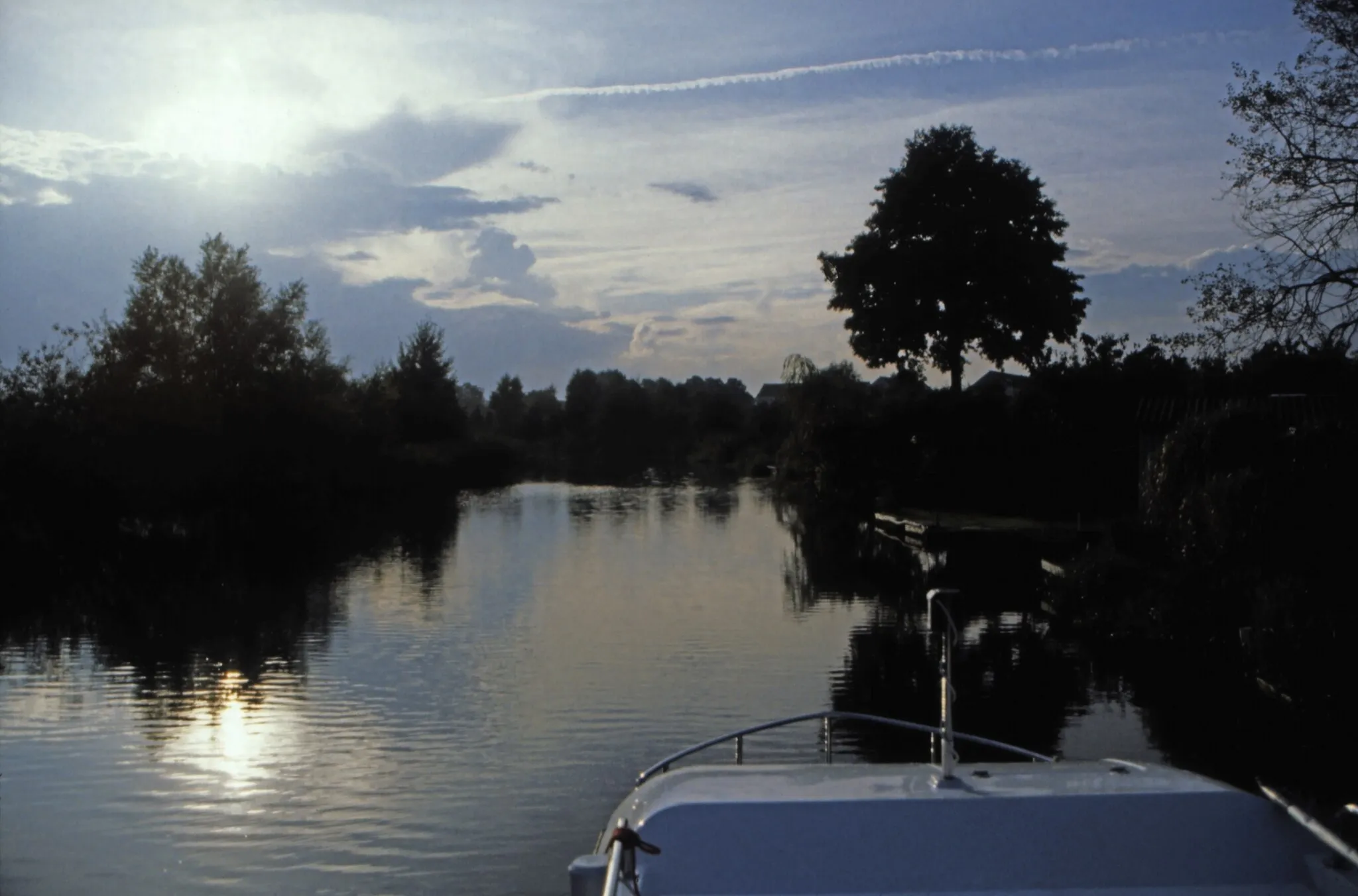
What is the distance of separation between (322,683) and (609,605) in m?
7.16

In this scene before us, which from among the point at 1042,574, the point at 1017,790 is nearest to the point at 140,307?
the point at 1042,574

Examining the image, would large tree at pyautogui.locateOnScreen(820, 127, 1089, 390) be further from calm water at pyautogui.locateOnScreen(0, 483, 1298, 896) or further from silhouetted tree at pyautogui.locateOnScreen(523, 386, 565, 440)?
silhouetted tree at pyautogui.locateOnScreen(523, 386, 565, 440)

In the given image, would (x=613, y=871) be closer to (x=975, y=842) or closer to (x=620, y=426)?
(x=975, y=842)

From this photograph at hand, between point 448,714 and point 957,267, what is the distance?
3804 centimetres

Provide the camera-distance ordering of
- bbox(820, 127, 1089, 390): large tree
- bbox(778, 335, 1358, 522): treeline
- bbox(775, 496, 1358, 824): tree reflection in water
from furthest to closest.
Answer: bbox(820, 127, 1089, 390): large tree
bbox(778, 335, 1358, 522): treeline
bbox(775, 496, 1358, 824): tree reflection in water

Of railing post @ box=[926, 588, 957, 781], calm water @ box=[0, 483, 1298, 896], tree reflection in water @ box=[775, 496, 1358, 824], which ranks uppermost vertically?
railing post @ box=[926, 588, 957, 781]

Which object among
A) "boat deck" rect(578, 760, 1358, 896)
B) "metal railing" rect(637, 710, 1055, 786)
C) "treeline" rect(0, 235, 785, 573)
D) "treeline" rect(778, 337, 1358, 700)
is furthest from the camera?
"treeline" rect(0, 235, 785, 573)

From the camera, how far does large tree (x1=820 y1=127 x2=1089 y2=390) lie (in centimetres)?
4825

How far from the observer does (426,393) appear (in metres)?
76.9

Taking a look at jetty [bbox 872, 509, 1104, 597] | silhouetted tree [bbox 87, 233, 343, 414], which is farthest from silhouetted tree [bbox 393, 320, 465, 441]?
jetty [bbox 872, 509, 1104, 597]

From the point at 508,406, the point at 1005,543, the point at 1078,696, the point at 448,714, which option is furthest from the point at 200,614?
the point at 508,406

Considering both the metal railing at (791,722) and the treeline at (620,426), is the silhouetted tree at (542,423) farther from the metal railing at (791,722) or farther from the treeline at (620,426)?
the metal railing at (791,722)

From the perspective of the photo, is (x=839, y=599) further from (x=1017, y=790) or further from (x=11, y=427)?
(x=11, y=427)

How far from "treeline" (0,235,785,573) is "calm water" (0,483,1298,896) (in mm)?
9442
